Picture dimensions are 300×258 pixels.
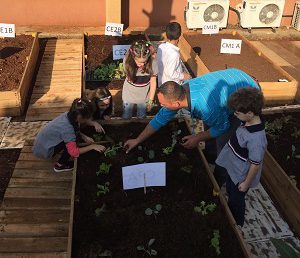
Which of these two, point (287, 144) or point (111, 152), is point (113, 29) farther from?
point (287, 144)

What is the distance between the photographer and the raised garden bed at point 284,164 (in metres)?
4.04

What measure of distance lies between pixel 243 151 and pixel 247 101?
1.75 ft

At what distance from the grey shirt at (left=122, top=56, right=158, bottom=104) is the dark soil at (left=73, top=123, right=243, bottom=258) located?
1152 mm

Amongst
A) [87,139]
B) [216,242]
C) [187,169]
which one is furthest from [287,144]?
[87,139]

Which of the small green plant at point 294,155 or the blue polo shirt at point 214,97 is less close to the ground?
the blue polo shirt at point 214,97

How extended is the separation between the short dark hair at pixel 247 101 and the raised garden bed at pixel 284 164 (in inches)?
57.7

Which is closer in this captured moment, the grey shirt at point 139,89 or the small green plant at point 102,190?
the small green plant at point 102,190

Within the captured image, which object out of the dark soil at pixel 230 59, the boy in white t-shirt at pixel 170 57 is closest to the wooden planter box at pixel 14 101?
the boy in white t-shirt at pixel 170 57

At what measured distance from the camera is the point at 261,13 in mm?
9469

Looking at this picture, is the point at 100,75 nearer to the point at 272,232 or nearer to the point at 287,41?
the point at 272,232

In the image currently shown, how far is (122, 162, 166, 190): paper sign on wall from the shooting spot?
3291mm

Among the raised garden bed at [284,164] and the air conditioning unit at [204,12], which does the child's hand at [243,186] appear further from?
the air conditioning unit at [204,12]

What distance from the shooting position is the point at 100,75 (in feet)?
22.7

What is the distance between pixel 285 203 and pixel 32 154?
3111mm
